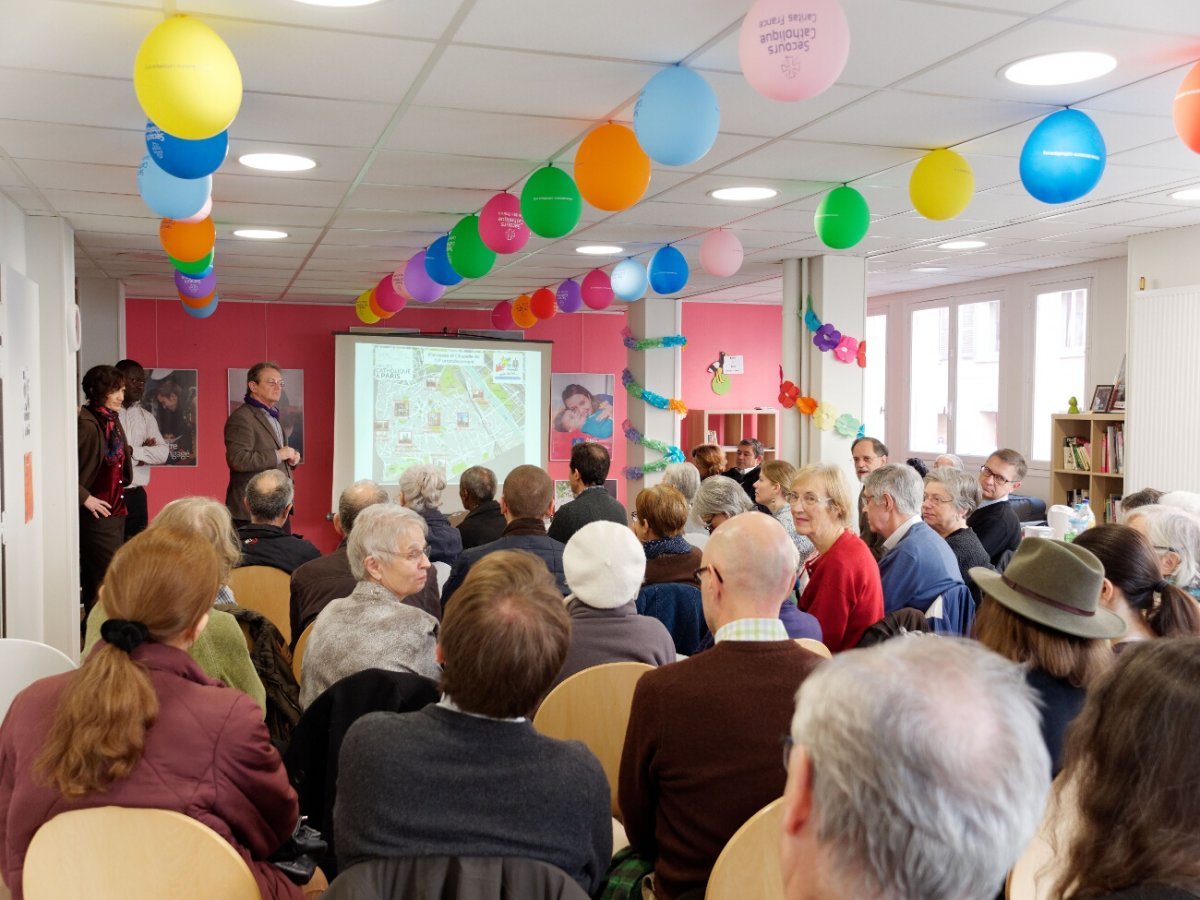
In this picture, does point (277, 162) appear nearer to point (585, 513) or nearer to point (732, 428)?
point (585, 513)

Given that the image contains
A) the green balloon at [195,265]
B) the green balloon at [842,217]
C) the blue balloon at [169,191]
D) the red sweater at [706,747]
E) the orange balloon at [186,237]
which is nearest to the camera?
the red sweater at [706,747]

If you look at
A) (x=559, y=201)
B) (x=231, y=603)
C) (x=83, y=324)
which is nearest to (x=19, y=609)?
(x=231, y=603)

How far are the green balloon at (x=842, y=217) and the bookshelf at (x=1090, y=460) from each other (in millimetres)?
3576

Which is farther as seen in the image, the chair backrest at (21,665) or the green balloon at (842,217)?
the green balloon at (842,217)

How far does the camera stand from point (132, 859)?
5.62 ft

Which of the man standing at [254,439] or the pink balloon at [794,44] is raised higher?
the pink balloon at [794,44]

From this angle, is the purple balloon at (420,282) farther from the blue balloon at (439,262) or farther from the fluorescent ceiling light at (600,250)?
the fluorescent ceiling light at (600,250)

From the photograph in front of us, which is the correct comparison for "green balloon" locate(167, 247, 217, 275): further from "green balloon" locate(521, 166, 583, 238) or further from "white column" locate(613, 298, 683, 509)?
"white column" locate(613, 298, 683, 509)

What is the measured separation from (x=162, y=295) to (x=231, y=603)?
26.9 ft

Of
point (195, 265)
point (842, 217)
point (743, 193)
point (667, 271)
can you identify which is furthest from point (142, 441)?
point (842, 217)

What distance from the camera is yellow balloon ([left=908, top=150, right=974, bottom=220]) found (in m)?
4.16

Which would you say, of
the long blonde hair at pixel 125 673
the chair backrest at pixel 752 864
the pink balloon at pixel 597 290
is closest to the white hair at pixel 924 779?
the chair backrest at pixel 752 864

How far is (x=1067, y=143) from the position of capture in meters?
3.59

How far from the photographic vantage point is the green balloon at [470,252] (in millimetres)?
5637
